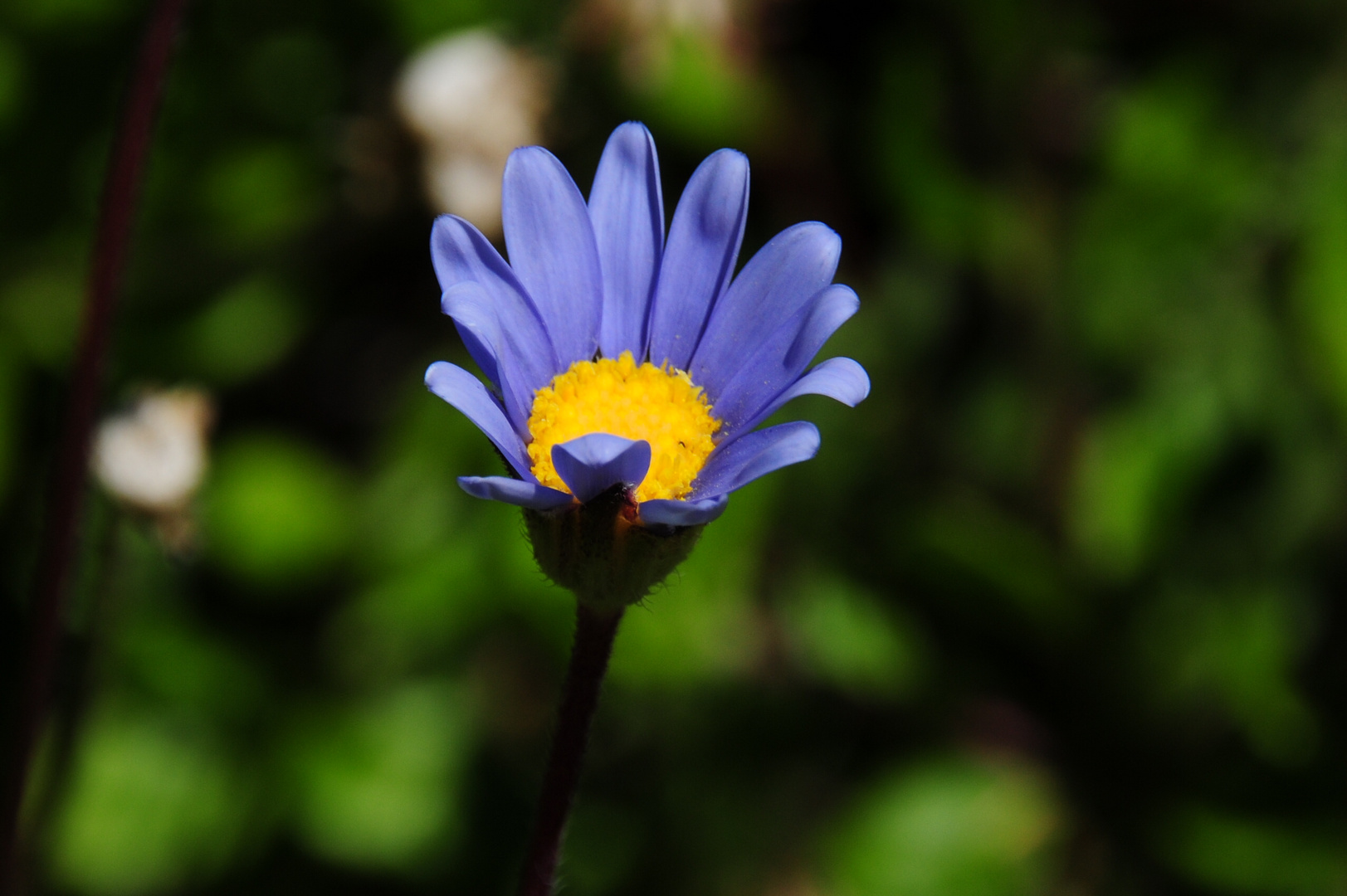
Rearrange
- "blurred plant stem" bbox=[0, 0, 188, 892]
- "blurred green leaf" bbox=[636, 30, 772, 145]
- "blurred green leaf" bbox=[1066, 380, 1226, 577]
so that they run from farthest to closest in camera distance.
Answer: "blurred green leaf" bbox=[636, 30, 772, 145] → "blurred green leaf" bbox=[1066, 380, 1226, 577] → "blurred plant stem" bbox=[0, 0, 188, 892]

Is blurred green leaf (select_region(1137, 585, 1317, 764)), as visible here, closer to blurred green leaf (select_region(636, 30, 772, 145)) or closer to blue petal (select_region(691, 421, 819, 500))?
blurred green leaf (select_region(636, 30, 772, 145))

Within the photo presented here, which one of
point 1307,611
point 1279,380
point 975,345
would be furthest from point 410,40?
point 1307,611

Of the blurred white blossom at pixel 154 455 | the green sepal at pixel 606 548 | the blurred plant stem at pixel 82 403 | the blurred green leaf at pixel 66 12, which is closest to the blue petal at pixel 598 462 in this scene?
the green sepal at pixel 606 548

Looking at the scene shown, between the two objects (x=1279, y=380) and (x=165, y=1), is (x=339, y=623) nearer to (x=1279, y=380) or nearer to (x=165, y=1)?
(x=165, y=1)

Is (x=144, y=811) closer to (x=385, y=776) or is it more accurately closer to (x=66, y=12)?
(x=385, y=776)

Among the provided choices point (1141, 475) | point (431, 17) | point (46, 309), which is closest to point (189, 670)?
point (46, 309)

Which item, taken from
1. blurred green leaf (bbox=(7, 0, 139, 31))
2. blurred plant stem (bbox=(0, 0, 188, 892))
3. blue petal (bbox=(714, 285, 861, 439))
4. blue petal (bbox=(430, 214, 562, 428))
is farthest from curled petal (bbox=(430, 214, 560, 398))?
blurred green leaf (bbox=(7, 0, 139, 31))
